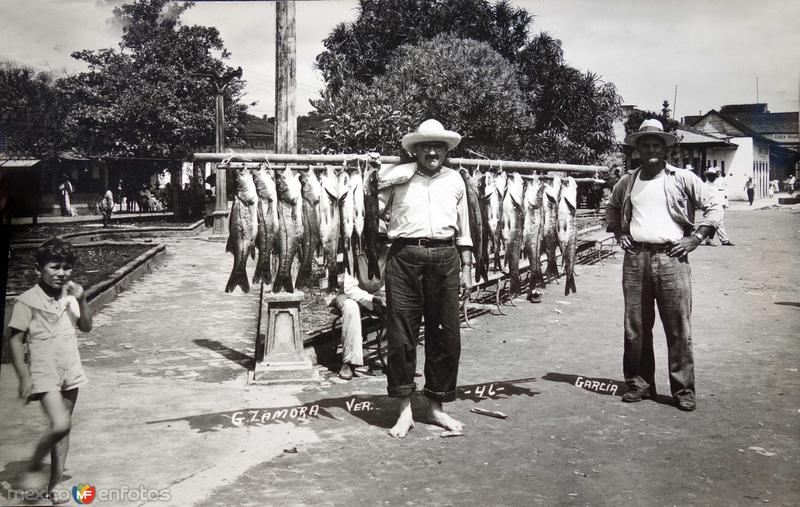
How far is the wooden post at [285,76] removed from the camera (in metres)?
6.44

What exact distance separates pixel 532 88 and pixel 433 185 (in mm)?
18348

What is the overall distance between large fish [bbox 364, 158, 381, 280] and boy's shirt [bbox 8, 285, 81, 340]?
6.97 ft

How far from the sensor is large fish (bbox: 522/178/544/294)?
5730 mm

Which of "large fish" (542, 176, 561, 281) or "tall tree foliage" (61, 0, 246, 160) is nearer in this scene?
"large fish" (542, 176, 561, 281)

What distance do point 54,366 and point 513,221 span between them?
3566mm

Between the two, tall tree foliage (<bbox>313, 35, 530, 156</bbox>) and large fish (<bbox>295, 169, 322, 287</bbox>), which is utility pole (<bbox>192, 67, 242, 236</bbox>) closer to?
tall tree foliage (<bbox>313, 35, 530, 156</bbox>)

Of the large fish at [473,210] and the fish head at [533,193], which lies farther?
the fish head at [533,193]

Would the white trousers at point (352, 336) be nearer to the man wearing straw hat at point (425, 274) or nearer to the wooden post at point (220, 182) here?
the man wearing straw hat at point (425, 274)

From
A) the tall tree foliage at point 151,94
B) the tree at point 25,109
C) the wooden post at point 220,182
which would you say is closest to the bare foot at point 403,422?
the tree at point 25,109

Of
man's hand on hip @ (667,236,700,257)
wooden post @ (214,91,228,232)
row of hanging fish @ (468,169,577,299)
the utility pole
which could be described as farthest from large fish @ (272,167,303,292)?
the utility pole

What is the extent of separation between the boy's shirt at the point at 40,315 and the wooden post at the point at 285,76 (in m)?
3.50

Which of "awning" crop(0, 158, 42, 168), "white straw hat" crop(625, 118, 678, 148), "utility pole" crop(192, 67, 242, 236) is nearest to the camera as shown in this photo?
"awning" crop(0, 158, 42, 168)

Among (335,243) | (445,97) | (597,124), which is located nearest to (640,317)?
(335,243)

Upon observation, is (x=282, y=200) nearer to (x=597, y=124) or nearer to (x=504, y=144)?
(x=504, y=144)
